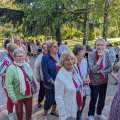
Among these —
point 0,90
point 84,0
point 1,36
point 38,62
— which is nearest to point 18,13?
point 84,0

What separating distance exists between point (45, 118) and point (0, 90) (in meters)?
2.57

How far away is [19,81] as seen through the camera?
10.1 ft

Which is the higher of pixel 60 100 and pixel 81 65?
pixel 81 65

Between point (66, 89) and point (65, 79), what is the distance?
13 cm

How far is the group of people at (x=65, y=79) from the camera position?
8.01 feet

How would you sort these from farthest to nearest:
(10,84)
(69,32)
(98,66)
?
(69,32), (98,66), (10,84)

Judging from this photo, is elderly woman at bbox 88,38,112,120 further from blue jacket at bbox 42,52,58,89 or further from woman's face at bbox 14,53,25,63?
woman's face at bbox 14,53,25,63

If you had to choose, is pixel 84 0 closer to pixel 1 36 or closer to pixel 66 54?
pixel 66 54

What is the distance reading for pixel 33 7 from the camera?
385 inches

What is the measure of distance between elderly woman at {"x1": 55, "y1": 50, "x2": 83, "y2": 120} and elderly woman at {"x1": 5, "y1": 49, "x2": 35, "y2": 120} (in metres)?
0.87

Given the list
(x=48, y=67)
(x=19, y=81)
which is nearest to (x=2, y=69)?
(x=19, y=81)

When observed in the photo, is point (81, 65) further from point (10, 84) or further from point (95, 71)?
point (10, 84)

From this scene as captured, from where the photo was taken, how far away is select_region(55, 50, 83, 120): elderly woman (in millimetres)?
2396

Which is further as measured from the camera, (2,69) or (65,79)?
(2,69)
